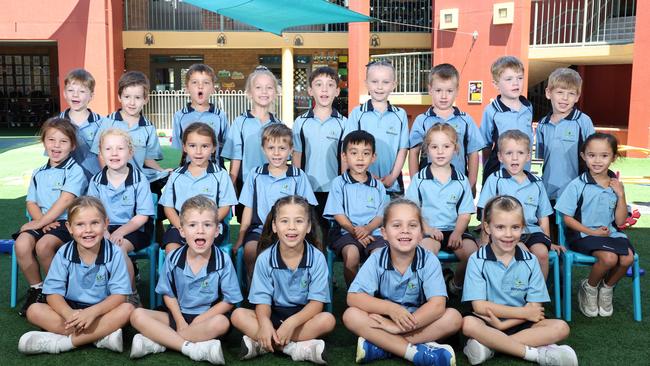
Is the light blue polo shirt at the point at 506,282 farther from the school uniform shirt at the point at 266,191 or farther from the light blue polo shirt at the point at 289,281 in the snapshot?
the school uniform shirt at the point at 266,191

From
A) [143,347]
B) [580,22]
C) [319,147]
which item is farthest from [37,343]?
[580,22]

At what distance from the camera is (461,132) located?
475 centimetres

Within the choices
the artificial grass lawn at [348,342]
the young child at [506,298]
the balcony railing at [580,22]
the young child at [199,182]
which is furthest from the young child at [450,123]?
the balcony railing at [580,22]

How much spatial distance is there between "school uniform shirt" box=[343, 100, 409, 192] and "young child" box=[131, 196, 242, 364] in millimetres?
1579

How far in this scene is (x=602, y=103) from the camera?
18844 millimetres

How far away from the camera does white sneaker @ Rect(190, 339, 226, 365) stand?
331cm

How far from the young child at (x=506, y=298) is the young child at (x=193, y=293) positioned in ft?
4.31

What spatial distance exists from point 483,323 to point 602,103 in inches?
681

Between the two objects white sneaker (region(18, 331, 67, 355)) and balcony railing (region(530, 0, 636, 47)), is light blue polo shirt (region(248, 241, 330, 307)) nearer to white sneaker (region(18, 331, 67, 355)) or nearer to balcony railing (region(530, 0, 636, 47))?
white sneaker (region(18, 331, 67, 355))

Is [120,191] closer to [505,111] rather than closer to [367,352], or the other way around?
[367,352]

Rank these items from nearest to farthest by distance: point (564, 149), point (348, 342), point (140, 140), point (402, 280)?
point (402, 280)
point (348, 342)
point (564, 149)
point (140, 140)


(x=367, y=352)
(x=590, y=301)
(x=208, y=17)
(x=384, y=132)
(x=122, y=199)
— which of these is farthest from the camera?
(x=208, y=17)

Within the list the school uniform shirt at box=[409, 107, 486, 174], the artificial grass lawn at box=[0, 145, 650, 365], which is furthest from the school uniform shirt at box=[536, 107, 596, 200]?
the artificial grass lawn at box=[0, 145, 650, 365]

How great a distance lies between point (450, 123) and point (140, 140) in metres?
2.32
